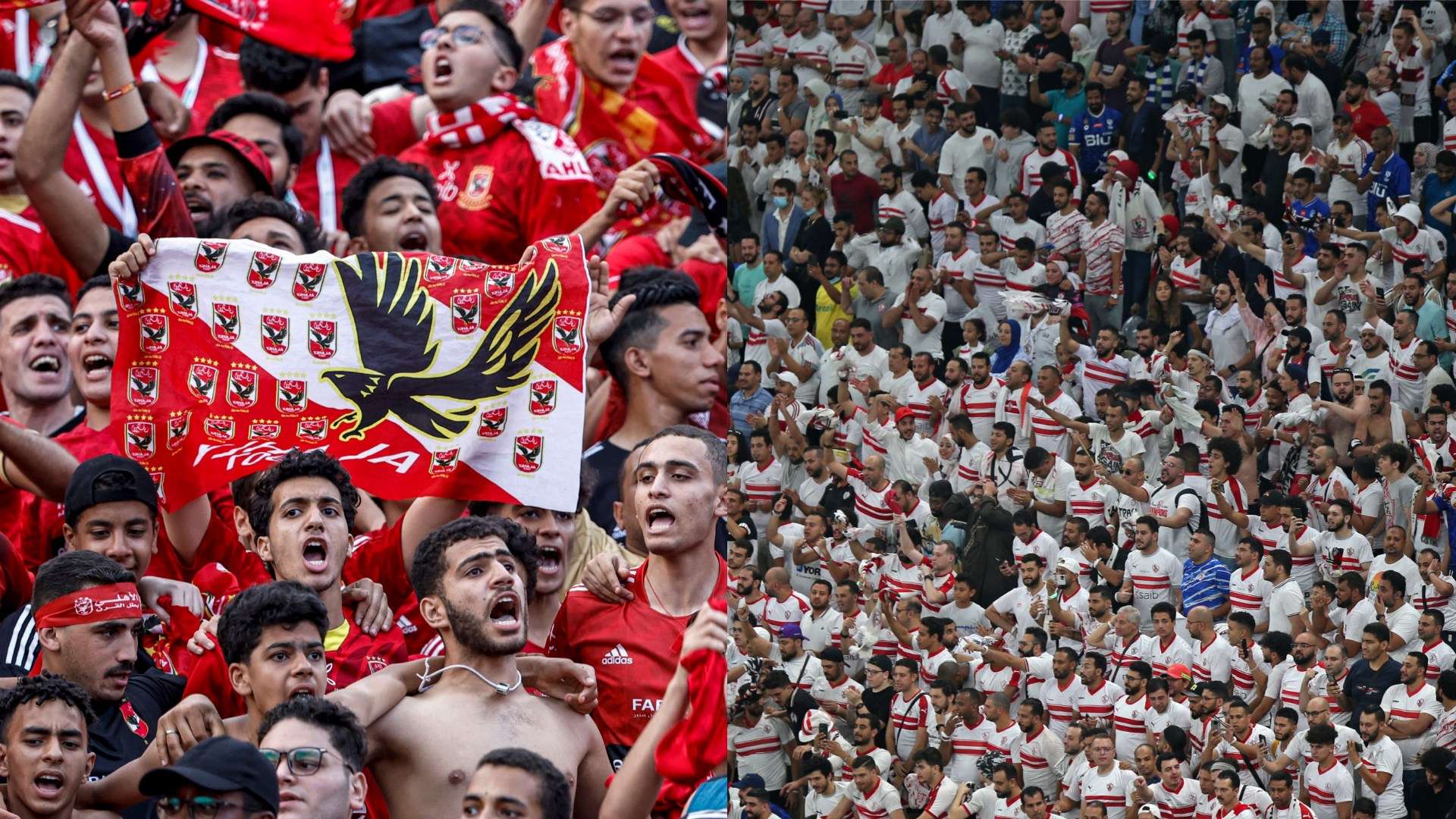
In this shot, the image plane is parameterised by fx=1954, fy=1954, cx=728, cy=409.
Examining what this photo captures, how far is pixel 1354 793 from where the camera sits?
3957mm

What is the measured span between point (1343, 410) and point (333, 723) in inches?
95.8

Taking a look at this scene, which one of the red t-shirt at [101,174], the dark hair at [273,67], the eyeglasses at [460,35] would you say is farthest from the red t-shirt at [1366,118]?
Answer: the dark hair at [273,67]

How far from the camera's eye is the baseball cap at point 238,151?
7395 mm

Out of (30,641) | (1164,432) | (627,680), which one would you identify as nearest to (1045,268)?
(1164,432)

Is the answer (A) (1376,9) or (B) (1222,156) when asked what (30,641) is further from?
(A) (1376,9)

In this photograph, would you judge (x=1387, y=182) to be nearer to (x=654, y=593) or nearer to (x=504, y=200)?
(x=654, y=593)

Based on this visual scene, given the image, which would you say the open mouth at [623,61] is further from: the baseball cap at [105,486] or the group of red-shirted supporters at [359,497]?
the baseball cap at [105,486]

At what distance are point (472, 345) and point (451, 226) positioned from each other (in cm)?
180

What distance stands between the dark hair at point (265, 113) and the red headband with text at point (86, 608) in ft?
9.45

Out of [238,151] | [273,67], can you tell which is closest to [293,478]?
[238,151]

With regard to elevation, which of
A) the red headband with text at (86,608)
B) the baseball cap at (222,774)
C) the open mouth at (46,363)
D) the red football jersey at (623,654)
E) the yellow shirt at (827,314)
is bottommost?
the red football jersey at (623,654)

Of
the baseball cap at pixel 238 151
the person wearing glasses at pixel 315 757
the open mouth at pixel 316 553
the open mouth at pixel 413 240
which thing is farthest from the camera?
the baseball cap at pixel 238 151

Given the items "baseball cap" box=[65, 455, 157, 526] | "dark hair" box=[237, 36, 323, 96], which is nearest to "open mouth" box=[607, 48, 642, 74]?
"dark hair" box=[237, 36, 323, 96]

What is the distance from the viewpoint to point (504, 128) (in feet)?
26.1
